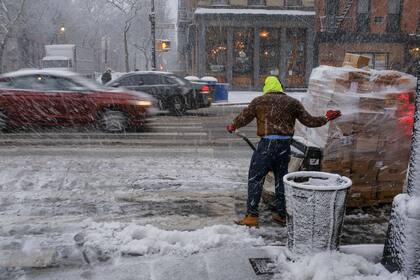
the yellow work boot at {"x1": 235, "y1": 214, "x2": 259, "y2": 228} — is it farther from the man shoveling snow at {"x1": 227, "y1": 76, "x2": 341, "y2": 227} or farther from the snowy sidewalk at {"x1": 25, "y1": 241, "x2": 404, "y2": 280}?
the snowy sidewalk at {"x1": 25, "y1": 241, "x2": 404, "y2": 280}

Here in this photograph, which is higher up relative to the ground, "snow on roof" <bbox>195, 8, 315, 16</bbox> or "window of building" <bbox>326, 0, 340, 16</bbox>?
"window of building" <bbox>326, 0, 340, 16</bbox>

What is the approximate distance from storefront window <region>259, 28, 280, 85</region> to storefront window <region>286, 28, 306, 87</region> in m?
0.75

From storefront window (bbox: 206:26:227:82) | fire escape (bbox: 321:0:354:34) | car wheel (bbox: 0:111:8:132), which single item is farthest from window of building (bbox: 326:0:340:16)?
car wheel (bbox: 0:111:8:132)

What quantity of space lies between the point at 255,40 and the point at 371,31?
310 inches

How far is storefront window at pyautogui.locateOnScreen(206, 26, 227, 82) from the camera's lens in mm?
30047

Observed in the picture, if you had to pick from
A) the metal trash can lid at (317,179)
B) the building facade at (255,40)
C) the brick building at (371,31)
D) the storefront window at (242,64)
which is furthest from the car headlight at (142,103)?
the brick building at (371,31)

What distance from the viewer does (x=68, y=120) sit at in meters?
11.9

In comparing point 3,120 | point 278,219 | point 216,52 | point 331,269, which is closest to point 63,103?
point 3,120

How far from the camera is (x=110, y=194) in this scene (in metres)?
6.82

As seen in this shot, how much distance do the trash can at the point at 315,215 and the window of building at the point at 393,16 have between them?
97.5 feet

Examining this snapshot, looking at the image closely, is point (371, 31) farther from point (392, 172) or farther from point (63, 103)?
point (392, 172)

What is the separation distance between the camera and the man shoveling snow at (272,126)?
5207 mm

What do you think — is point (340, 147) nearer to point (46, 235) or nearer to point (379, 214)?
point (379, 214)

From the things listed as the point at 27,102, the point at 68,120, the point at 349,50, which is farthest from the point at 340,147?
the point at 349,50
